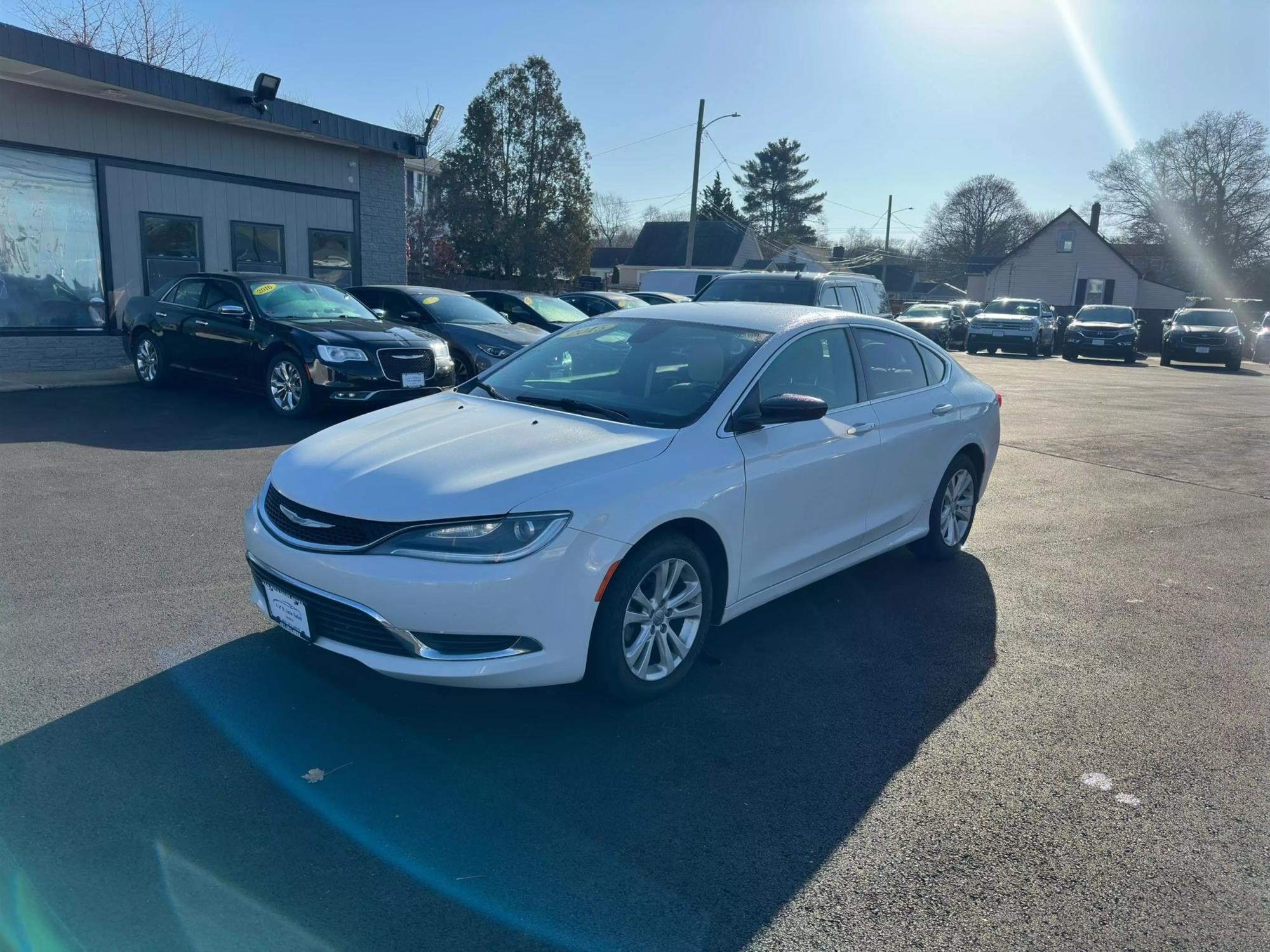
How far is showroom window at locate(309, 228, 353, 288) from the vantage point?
16.9 meters

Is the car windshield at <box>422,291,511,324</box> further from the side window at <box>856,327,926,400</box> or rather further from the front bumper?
the front bumper

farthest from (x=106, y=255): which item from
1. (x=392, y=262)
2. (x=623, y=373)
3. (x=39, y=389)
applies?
(x=623, y=373)

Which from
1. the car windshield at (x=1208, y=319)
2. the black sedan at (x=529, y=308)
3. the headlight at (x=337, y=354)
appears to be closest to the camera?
the headlight at (x=337, y=354)

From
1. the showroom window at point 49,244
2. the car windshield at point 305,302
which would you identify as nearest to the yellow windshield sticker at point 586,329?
the car windshield at point 305,302

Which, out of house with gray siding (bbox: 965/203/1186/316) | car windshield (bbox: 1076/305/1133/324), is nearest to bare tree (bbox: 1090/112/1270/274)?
house with gray siding (bbox: 965/203/1186/316)

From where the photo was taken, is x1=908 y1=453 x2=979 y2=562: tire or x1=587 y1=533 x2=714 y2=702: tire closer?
x1=587 y1=533 x2=714 y2=702: tire

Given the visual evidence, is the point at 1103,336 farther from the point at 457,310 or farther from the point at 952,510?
the point at 952,510

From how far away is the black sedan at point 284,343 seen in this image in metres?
10.1

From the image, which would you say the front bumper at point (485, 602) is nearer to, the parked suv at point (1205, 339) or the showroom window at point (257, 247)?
the showroom window at point (257, 247)

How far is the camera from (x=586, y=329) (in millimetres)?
5344

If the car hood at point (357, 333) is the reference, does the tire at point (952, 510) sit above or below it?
below

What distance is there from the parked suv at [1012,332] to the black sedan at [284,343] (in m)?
23.5

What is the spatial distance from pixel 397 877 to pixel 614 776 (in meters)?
0.90

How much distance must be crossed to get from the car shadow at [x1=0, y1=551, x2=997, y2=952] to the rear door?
1.09m
